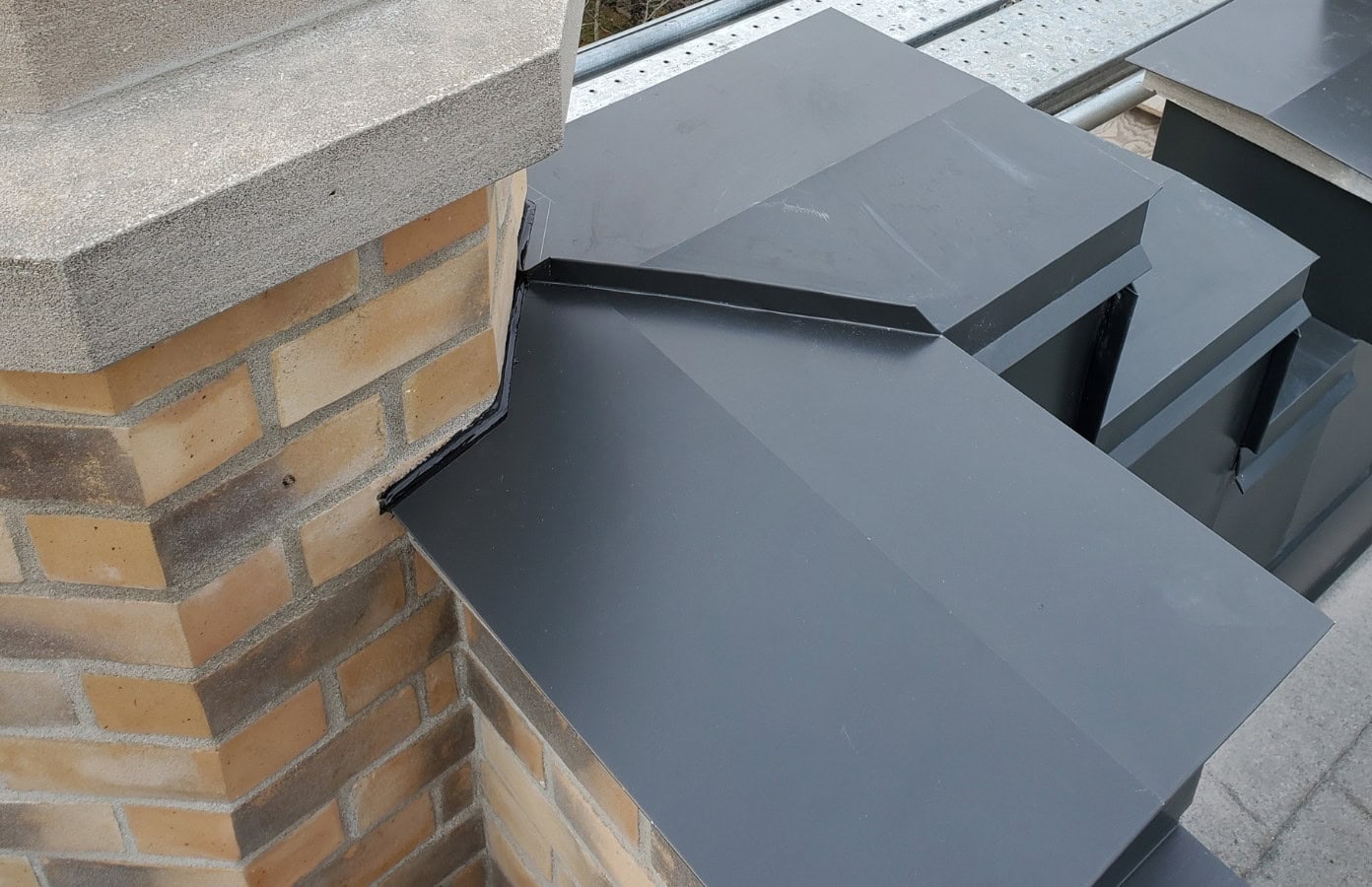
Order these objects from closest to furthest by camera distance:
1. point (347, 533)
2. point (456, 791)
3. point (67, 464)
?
point (67, 464) < point (347, 533) < point (456, 791)

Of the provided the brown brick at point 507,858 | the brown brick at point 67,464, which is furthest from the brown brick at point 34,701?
the brown brick at point 507,858

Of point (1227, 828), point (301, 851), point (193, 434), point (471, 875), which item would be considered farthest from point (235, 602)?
point (1227, 828)

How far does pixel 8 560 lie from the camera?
3.76 ft

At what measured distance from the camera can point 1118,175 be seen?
187 cm

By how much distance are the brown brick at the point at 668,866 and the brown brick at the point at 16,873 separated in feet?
2.70

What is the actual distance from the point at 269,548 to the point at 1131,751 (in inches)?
35.0

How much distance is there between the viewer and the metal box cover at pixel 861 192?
5.32 ft

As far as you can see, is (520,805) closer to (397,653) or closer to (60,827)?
(397,653)

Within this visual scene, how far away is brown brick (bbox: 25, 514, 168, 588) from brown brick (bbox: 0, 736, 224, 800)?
11.1 inches

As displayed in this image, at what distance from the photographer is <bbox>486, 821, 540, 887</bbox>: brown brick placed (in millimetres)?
1813

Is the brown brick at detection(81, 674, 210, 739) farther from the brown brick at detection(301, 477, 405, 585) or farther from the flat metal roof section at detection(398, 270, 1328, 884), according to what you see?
the flat metal roof section at detection(398, 270, 1328, 884)

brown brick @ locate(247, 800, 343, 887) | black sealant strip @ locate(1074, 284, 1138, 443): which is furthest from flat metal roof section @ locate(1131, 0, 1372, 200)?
brown brick @ locate(247, 800, 343, 887)

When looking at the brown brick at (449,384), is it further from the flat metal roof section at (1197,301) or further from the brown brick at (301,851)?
the flat metal roof section at (1197,301)

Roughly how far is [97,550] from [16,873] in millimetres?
641
